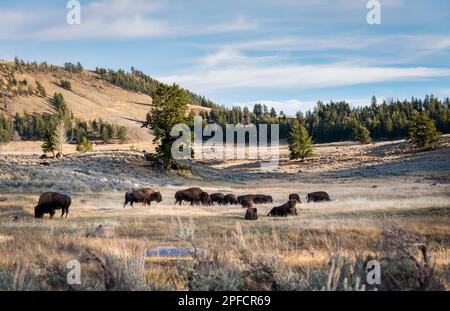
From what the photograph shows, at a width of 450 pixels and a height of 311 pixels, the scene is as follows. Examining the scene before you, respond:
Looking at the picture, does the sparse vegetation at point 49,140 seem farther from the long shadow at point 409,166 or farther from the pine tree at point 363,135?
the pine tree at point 363,135

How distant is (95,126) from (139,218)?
17283 centimetres

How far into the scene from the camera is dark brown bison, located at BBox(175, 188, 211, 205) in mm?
28844

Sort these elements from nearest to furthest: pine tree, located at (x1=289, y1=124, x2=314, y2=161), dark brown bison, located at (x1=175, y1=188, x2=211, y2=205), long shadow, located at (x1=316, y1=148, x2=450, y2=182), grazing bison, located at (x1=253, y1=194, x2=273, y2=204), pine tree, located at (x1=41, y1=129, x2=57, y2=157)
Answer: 1. dark brown bison, located at (x1=175, y1=188, x2=211, y2=205)
2. grazing bison, located at (x1=253, y1=194, x2=273, y2=204)
3. long shadow, located at (x1=316, y1=148, x2=450, y2=182)
4. pine tree, located at (x1=41, y1=129, x2=57, y2=157)
5. pine tree, located at (x1=289, y1=124, x2=314, y2=161)

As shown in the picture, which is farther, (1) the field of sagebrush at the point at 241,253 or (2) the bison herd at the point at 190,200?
(2) the bison herd at the point at 190,200

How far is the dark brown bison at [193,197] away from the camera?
94.6 feet

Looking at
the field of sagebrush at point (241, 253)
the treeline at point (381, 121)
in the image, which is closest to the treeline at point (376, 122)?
the treeline at point (381, 121)

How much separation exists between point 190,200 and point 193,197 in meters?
0.30

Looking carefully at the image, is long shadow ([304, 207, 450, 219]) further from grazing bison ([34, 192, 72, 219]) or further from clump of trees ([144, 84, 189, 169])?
clump of trees ([144, 84, 189, 169])

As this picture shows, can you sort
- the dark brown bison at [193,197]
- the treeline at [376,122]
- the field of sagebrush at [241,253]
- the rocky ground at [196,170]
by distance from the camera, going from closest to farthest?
the field of sagebrush at [241,253] < the dark brown bison at [193,197] < the rocky ground at [196,170] < the treeline at [376,122]

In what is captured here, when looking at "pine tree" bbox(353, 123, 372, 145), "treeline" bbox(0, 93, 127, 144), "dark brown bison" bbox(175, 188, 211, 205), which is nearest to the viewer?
"dark brown bison" bbox(175, 188, 211, 205)

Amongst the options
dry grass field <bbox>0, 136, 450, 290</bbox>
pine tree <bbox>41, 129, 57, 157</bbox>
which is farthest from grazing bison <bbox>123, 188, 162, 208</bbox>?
pine tree <bbox>41, 129, 57, 157</bbox>
